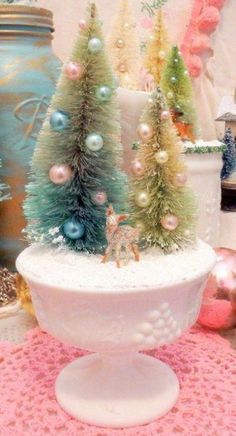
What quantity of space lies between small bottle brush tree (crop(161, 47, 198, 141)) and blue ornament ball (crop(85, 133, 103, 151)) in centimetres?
65

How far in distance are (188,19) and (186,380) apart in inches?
45.4

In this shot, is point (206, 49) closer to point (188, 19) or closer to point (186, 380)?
point (188, 19)

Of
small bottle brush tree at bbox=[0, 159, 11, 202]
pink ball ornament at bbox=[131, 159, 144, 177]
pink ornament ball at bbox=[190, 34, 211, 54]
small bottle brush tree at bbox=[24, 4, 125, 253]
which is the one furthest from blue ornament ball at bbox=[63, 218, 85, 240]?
pink ornament ball at bbox=[190, 34, 211, 54]

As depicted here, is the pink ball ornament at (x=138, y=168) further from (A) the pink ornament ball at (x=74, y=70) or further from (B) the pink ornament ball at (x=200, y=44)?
(B) the pink ornament ball at (x=200, y=44)

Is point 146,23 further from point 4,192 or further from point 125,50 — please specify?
point 4,192

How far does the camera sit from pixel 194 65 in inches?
64.9

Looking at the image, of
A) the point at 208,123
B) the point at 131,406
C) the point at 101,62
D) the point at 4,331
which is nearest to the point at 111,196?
the point at 101,62

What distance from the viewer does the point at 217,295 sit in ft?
3.32

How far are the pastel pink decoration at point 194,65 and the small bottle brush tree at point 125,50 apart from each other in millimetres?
254

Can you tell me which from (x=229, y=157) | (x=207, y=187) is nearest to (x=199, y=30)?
(x=229, y=157)

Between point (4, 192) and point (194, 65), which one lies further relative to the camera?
point (194, 65)

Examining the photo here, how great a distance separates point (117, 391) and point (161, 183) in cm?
29

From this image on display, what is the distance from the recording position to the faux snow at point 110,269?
0.66 metres

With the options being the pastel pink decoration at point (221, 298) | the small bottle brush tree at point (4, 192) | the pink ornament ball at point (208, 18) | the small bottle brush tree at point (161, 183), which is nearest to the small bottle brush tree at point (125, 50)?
the pink ornament ball at point (208, 18)
